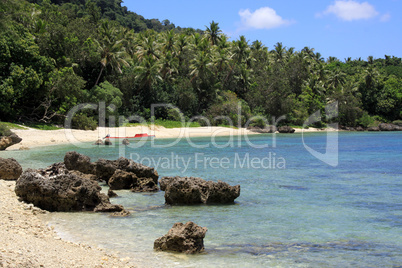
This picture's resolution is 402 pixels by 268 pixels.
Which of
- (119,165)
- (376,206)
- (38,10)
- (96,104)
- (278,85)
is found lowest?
(376,206)

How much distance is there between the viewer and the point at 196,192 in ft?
40.9

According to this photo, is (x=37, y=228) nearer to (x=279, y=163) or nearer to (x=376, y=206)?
(x=376, y=206)

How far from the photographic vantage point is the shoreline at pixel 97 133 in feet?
113

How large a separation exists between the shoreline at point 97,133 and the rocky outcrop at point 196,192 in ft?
66.9

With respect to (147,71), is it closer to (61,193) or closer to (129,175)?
(129,175)

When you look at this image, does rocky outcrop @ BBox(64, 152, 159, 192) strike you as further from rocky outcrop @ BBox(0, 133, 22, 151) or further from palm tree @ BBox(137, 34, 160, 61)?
palm tree @ BBox(137, 34, 160, 61)

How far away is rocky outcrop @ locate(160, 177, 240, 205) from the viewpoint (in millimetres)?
→ 12336

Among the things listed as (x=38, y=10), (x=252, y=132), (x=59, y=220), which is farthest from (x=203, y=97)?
(x=59, y=220)

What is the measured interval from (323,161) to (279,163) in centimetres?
373

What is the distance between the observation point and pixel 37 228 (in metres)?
8.66

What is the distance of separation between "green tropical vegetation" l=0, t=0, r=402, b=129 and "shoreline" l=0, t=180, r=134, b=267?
20476 millimetres

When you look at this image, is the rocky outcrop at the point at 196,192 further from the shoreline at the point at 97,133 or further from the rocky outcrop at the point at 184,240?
the shoreline at the point at 97,133

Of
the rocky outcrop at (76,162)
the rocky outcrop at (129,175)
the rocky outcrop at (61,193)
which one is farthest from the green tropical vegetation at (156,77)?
the rocky outcrop at (61,193)

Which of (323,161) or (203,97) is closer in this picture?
(323,161)
